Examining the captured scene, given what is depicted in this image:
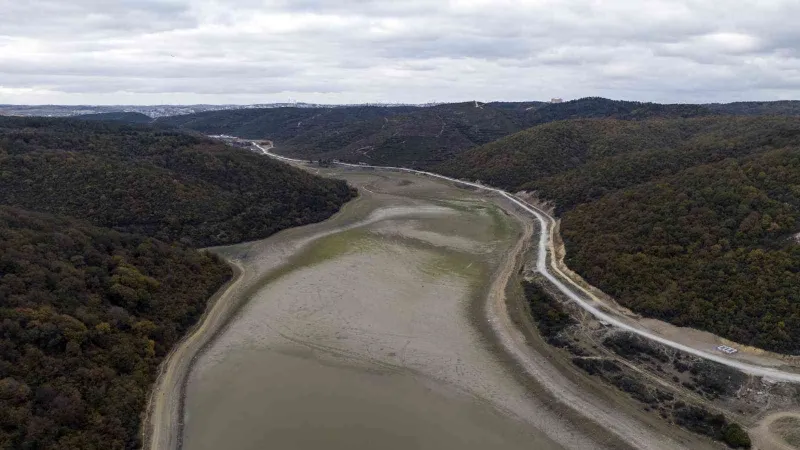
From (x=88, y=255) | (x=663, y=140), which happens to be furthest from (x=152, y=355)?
(x=663, y=140)

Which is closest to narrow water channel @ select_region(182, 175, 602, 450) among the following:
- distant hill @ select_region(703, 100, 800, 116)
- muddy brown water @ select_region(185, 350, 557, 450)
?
muddy brown water @ select_region(185, 350, 557, 450)

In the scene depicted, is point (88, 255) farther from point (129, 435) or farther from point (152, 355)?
point (129, 435)

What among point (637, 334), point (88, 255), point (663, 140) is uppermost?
point (663, 140)

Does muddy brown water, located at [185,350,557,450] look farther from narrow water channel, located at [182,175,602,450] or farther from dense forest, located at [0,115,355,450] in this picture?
dense forest, located at [0,115,355,450]

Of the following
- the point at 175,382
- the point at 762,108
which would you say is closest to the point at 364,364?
the point at 175,382

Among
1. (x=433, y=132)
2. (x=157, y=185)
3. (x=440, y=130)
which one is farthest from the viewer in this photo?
(x=440, y=130)

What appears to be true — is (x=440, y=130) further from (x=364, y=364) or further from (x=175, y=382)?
(x=175, y=382)

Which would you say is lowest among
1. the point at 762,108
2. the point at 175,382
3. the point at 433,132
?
the point at 175,382
